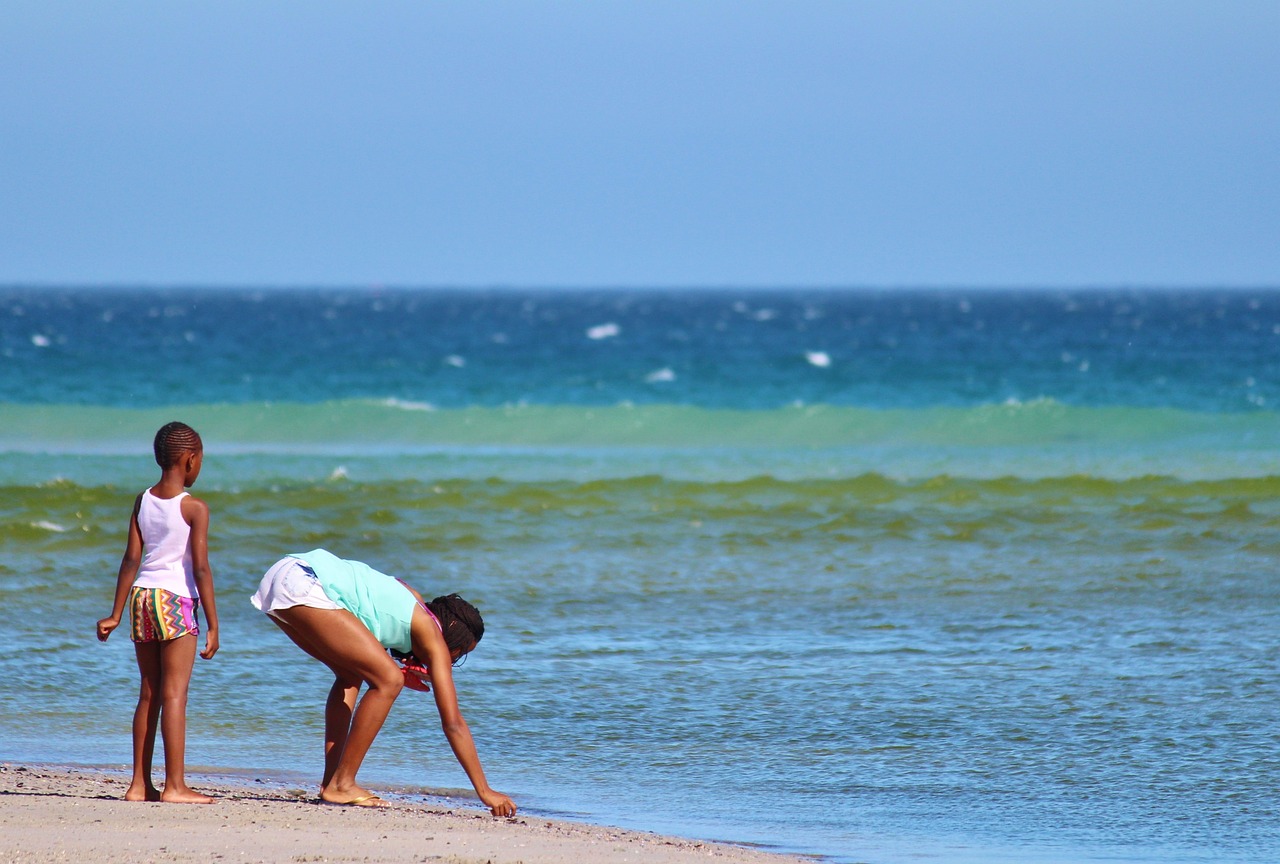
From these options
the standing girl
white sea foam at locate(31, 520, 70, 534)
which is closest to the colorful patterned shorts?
the standing girl

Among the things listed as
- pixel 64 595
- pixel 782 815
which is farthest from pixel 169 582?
pixel 64 595

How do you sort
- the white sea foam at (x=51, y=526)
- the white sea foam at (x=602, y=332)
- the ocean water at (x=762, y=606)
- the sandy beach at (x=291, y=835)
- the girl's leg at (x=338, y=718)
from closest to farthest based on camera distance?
the sandy beach at (x=291, y=835) → the girl's leg at (x=338, y=718) → the ocean water at (x=762, y=606) → the white sea foam at (x=51, y=526) → the white sea foam at (x=602, y=332)

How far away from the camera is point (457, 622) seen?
15.4ft

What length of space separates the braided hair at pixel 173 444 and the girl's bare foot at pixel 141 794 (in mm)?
966

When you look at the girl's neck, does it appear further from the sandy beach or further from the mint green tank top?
the sandy beach

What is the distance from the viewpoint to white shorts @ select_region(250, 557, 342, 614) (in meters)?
4.52

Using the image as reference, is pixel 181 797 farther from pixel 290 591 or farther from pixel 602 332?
pixel 602 332

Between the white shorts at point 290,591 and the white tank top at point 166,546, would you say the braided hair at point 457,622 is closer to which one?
the white shorts at point 290,591

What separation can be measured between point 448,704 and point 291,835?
596 mm

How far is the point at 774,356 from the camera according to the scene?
1581 inches

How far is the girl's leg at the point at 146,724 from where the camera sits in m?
4.60

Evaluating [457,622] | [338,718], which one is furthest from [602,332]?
[457,622]

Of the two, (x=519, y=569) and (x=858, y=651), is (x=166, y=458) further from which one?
(x=519, y=569)

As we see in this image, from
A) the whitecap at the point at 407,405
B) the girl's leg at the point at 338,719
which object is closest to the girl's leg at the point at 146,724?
the girl's leg at the point at 338,719
